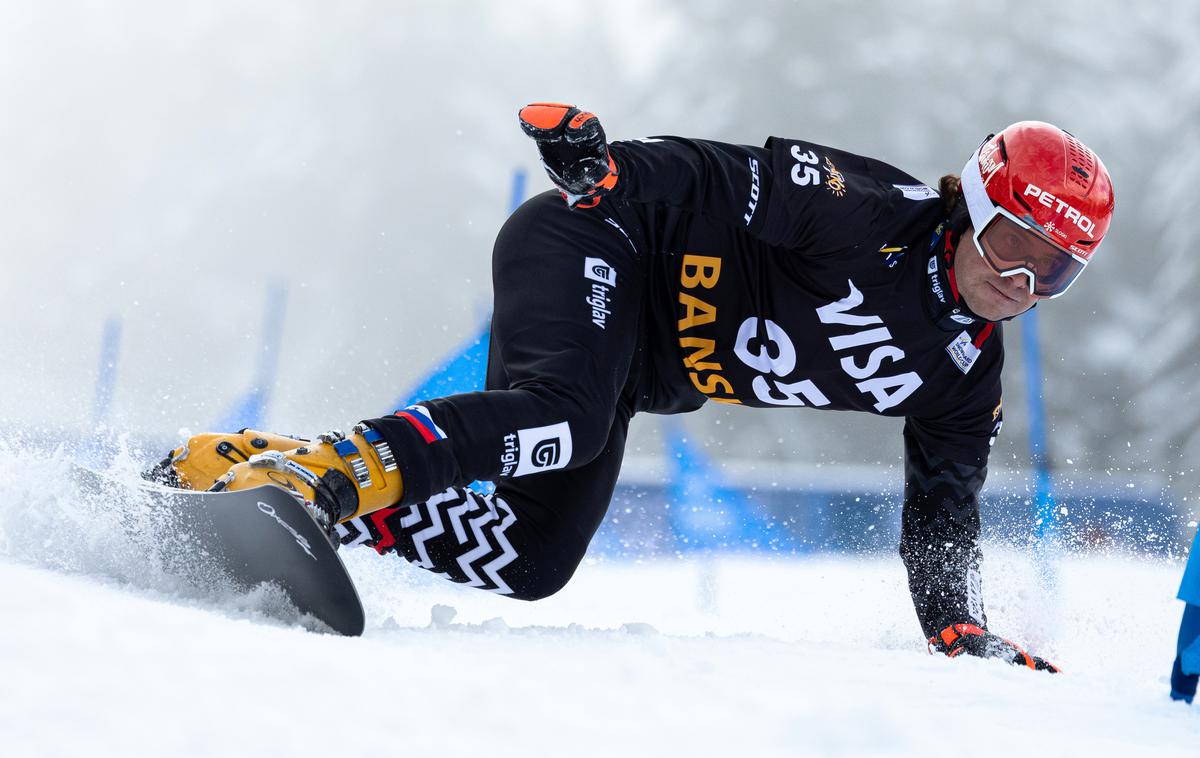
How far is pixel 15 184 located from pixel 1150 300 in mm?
9594

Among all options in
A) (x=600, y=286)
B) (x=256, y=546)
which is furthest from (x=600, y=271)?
(x=256, y=546)

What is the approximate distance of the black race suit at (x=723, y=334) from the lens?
162 cm

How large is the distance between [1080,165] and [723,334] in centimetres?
67

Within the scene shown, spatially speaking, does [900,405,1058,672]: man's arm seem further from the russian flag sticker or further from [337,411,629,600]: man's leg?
the russian flag sticker

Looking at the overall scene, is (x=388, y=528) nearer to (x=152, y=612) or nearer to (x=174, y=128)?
(x=152, y=612)

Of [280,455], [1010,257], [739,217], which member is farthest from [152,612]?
[1010,257]

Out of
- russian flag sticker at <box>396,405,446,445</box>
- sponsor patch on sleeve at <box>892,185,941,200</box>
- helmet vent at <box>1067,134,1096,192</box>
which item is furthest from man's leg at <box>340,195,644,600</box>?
helmet vent at <box>1067,134,1096,192</box>

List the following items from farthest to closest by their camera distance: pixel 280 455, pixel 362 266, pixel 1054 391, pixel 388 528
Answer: pixel 1054 391, pixel 362 266, pixel 388 528, pixel 280 455

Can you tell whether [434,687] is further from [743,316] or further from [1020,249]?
[1020,249]

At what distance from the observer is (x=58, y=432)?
4145mm

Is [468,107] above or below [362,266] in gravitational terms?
above

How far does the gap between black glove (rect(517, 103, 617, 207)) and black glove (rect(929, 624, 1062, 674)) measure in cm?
96

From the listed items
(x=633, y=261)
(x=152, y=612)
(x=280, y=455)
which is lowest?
(x=152, y=612)

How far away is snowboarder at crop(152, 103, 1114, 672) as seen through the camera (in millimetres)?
1568
